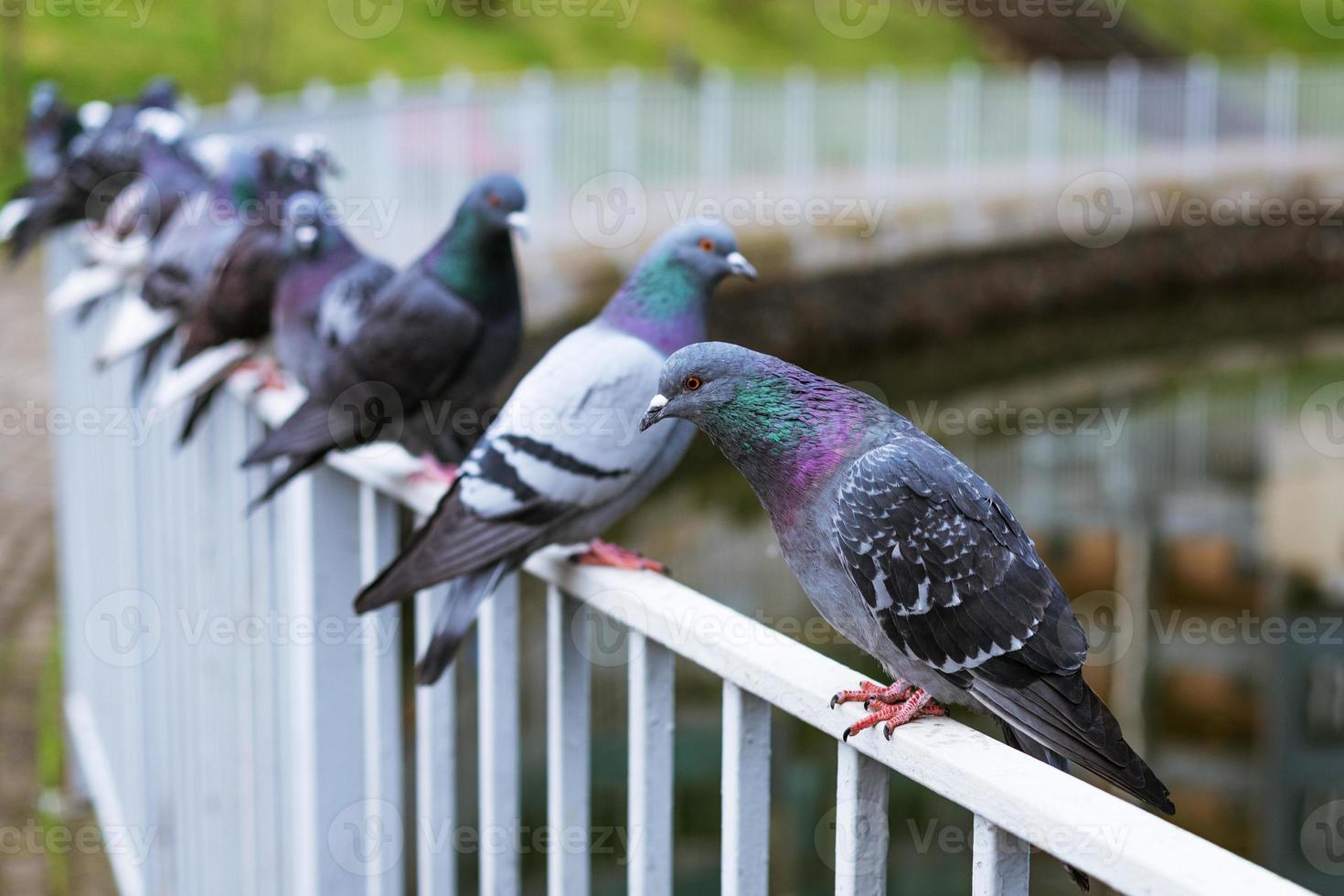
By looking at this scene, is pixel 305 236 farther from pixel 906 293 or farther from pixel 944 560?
pixel 906 293

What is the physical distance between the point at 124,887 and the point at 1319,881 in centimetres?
589

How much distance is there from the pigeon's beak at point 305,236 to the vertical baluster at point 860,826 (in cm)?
254

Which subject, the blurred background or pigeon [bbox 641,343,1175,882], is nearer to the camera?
pigeon [bbox 641,343,1175,882]

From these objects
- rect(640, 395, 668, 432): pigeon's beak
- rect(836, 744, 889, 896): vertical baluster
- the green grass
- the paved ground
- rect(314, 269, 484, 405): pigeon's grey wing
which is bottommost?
the paved ground

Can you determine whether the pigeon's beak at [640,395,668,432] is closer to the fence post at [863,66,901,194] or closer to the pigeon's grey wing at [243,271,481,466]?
the pigeon's grey wing at [243,271,481,466]

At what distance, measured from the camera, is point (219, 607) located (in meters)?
3.27

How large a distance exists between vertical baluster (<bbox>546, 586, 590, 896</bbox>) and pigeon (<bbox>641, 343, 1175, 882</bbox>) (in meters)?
0.35

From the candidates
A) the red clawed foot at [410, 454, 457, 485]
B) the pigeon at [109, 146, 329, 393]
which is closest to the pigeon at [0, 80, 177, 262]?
the pigeon at [109, 146, 329, 393]

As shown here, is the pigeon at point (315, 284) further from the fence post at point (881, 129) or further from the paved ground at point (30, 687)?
the fence post at point (881, 129)

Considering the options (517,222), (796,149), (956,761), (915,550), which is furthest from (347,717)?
(796,149)

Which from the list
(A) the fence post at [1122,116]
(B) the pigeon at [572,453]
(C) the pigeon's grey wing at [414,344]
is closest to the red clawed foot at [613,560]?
(B) the pigeon at [572,453]

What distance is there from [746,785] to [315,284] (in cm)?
240

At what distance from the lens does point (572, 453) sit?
8.30 ft

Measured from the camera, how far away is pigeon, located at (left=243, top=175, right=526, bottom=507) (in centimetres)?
326
